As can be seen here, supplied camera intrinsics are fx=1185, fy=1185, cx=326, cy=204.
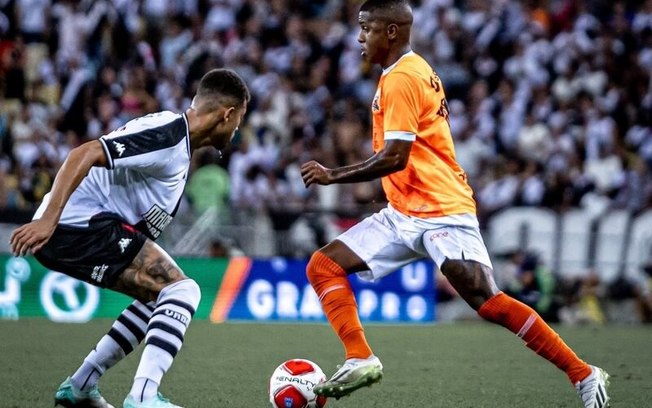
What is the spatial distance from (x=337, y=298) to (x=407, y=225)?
0.61 m

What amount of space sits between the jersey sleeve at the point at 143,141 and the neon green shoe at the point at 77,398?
142cm

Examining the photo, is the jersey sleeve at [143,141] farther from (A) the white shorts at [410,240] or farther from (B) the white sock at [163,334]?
(A) the white shorts at [410,240]

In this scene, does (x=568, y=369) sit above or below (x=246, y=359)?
above

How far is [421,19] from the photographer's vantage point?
20062 millimetres

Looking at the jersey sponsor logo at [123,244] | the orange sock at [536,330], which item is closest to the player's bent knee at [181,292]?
the jersey sponsor logo at [123,244]

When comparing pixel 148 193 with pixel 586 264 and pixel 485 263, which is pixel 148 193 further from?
pixel 586 264

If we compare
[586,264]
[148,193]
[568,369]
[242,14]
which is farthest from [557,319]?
[148,193]

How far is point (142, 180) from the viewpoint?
6.65m

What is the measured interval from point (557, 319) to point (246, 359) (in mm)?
7059

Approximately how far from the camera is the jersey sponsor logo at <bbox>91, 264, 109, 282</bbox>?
6.52 metres

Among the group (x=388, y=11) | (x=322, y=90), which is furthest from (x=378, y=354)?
(x=322, y=90)

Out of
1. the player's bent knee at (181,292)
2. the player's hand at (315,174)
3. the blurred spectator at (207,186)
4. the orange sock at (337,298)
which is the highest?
the player's hand at (315,174)

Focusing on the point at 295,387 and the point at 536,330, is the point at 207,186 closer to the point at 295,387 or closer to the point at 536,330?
the point at 295,387

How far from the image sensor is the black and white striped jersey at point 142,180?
6.29m
